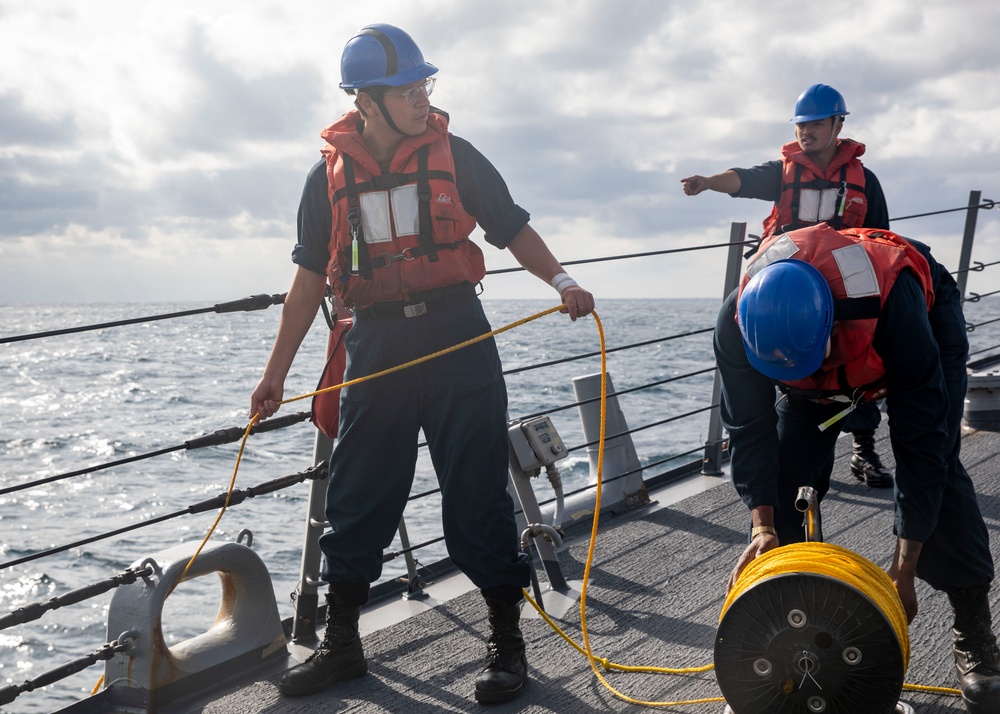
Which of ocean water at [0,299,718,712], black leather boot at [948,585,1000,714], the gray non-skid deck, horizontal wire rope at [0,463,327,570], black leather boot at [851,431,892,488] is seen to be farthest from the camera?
ocean water at [0,299,718,712]

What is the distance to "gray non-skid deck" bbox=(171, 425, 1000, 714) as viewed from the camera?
2518 millimetres

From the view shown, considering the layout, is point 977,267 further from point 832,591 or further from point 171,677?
point 171,677

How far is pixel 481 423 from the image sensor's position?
251 centimetres

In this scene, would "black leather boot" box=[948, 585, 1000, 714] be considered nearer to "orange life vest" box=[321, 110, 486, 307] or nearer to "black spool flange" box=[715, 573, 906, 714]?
"black spool flange" box=[715, 573, 906, 714]

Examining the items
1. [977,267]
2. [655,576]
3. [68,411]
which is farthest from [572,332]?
[655,576]

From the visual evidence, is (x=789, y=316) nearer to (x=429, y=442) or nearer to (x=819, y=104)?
(x=429, y=442)

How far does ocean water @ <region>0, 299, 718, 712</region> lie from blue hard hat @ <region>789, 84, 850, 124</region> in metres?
1.69

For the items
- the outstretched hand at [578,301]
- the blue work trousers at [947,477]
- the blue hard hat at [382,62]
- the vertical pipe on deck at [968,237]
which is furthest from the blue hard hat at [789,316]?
the vertical pipe on deck at [968,237]

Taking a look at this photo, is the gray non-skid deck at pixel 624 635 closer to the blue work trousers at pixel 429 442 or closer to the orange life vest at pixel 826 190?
the blue work trousers at pixel 429 442

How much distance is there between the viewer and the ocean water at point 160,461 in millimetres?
9219

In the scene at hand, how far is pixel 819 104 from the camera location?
4.16 meters

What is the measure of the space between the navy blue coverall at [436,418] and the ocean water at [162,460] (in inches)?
34.1

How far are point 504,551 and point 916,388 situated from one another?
1210 millimetres

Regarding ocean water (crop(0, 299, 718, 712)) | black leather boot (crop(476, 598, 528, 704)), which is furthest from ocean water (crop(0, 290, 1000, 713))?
black leather boot (crop(476, 598, 528, 704))
